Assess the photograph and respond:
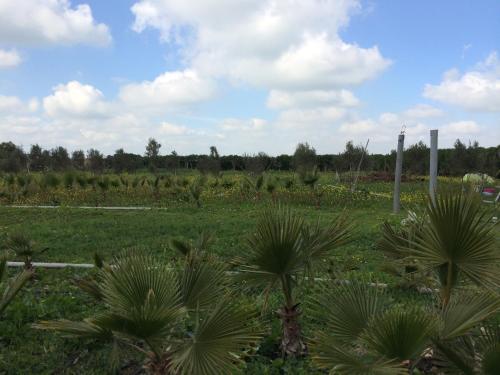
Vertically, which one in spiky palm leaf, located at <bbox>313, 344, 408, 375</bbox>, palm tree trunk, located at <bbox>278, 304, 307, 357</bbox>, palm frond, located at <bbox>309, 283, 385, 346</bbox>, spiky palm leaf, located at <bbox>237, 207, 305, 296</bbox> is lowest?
palm tree trunk, located at <bbox>278, 304, 307, 357</bbox>

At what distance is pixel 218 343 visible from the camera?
91.5 inches

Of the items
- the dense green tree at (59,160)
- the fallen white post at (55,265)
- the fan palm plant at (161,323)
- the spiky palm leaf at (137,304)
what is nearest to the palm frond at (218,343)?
the fan palm plant at (161,323)

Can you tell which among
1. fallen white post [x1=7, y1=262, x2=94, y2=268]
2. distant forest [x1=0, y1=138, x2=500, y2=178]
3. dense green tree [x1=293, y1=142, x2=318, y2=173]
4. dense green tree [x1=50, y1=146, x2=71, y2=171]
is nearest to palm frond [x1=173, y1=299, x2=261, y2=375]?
fallen white post [x1=7, y1=262, x2=94, y2=268]

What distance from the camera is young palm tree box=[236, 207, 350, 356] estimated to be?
112 inches

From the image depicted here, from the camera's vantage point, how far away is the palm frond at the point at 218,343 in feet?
7.29

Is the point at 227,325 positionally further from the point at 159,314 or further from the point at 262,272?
the point at 262,272

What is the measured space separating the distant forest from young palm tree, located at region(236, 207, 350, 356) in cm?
2284

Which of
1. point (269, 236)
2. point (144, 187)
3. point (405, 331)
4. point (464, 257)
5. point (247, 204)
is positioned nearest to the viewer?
point (405, 331)

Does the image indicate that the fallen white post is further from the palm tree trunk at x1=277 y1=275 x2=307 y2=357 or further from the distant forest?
the distant forest

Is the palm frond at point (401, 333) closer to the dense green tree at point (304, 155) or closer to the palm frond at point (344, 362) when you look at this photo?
the palm frond at point (344, 362)

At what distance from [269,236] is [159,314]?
87cm

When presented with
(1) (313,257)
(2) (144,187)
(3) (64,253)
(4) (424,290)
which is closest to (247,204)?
(2) (144,187)

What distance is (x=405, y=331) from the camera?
2188mm

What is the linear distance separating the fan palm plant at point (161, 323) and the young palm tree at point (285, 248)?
1.16 feet
